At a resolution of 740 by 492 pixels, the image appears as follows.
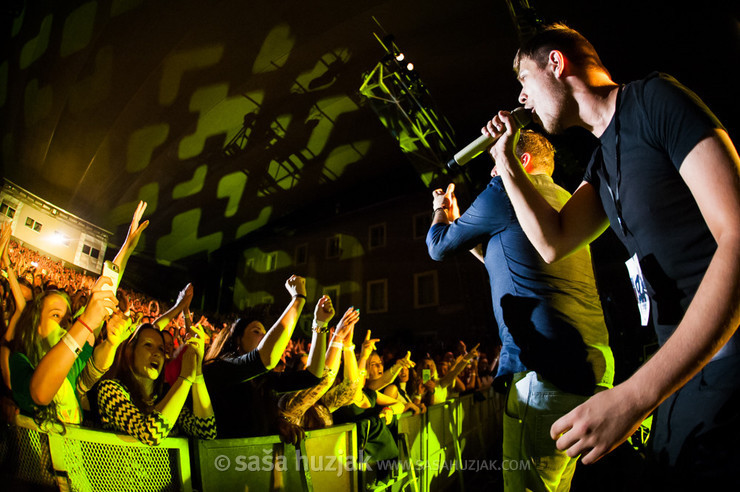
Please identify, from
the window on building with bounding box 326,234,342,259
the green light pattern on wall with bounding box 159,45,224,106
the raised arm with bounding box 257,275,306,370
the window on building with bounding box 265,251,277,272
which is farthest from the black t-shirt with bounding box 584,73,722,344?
the window on building with bounding box 265,251,277,272

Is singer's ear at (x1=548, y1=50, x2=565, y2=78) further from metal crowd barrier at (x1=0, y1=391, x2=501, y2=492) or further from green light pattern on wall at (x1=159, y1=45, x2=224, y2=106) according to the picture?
green light pattern on wall at (x1=159, y1=45, x2=224, y2=106)

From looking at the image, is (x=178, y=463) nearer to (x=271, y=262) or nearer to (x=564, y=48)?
(x=564, y=48)

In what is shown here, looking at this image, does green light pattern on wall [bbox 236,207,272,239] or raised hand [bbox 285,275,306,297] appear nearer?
raised hand [bbox 285,275,306,297]

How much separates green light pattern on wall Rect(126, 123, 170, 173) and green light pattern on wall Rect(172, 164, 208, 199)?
2.00 metres

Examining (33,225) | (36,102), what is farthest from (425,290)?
(36,102)

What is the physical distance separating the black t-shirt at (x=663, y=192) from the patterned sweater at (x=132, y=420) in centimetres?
212

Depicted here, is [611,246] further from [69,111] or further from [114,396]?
[69,111]

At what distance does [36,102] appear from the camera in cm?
545

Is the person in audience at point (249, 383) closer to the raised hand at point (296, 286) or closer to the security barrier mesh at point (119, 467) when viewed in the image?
the raised hand at point (296, 286)

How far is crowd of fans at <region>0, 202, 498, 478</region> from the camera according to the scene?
1.78m

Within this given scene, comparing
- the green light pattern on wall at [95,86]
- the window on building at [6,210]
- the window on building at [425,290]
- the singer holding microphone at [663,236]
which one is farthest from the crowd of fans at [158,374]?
the window on building at [425,290]

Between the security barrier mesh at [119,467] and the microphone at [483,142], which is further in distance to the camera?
the security barrier mesh at [119,467]

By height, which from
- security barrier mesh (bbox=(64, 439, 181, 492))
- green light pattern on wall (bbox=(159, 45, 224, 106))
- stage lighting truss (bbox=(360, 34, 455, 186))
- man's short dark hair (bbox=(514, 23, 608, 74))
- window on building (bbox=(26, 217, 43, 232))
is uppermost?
green light pattern on wall (bbox=(159, 45, 224, 106))

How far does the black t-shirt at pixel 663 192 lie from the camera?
74 centimetres
